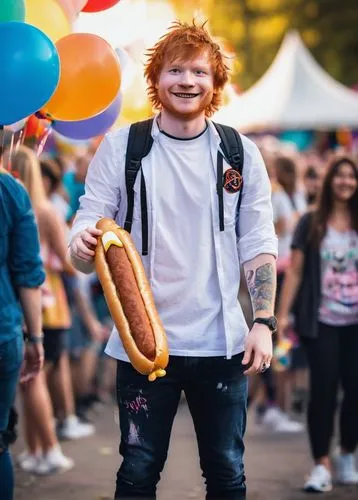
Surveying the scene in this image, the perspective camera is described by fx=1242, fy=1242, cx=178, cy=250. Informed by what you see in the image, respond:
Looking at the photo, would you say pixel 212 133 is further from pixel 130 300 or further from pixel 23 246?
pixel 23 246

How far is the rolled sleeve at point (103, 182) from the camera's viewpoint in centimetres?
457

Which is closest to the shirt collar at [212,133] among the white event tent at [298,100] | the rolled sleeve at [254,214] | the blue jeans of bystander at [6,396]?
the rolled sleeve at [254,214]

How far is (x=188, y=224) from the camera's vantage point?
4.56 meters

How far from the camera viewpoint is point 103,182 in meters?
4.57

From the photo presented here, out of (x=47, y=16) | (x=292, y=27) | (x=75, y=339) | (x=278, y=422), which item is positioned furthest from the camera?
(x=292, y=27)

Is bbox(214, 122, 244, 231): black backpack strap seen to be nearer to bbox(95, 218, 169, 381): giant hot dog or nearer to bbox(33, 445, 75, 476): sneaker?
bbox(95, 218, 169, 381): giant hot dog

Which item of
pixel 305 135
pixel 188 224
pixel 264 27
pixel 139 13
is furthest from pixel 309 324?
pixel 264 27

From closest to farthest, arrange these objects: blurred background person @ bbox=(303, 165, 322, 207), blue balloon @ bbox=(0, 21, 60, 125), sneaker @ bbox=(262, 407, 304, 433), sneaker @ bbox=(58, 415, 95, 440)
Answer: blue balloon @ bbox=(0, 21, 60, 125)
sneaker @ bbox=(58, 415, 95, 440)
sneaker @ bbox=(262, 407, 304, 433)
blurred background person @ bbox=(303, 165, 322, 207)

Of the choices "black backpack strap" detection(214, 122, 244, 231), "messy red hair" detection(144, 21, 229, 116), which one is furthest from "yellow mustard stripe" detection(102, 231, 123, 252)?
"messy red hair" detection(144, 21, 229, 116)

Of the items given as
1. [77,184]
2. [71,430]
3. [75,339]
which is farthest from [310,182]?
[71,430]

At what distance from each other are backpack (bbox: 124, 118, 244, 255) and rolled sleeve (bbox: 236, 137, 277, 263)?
0.03m

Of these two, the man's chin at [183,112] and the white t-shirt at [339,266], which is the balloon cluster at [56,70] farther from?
the white t-shirt at [339,266]

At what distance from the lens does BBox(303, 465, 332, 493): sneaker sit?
7164 millimetres

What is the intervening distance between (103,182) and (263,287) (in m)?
0.71
